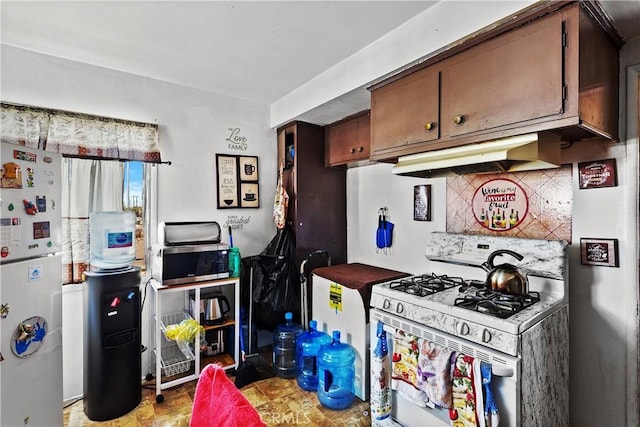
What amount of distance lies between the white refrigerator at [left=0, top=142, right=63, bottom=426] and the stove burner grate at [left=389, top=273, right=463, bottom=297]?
72.2 inches

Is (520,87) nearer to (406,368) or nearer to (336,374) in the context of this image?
(406,368)

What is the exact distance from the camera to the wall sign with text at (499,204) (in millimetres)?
1881

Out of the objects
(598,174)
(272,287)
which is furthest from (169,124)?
(598,174)

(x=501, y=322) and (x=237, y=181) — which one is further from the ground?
(x=237, y=181)

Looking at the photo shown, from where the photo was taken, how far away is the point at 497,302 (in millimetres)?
1499

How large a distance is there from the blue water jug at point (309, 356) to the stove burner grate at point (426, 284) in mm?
869

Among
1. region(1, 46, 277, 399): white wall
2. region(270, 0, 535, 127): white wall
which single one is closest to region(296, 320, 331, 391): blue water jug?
region(1, 46, 277, 399): white wall

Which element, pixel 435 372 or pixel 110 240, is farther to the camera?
pixel 110 240

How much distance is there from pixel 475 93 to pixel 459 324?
3.66ft

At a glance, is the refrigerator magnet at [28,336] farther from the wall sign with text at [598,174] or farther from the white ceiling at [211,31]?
the wall sign with text at [598,174]

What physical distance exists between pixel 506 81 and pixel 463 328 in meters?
1.14

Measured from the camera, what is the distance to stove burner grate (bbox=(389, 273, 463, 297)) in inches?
70.7

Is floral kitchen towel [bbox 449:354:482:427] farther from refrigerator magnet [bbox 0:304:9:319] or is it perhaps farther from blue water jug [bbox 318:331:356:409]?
refrigerator magnet [bbox 0:304:9:319]

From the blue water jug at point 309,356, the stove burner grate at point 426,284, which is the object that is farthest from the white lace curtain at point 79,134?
the stove burner grate at point 426,284
